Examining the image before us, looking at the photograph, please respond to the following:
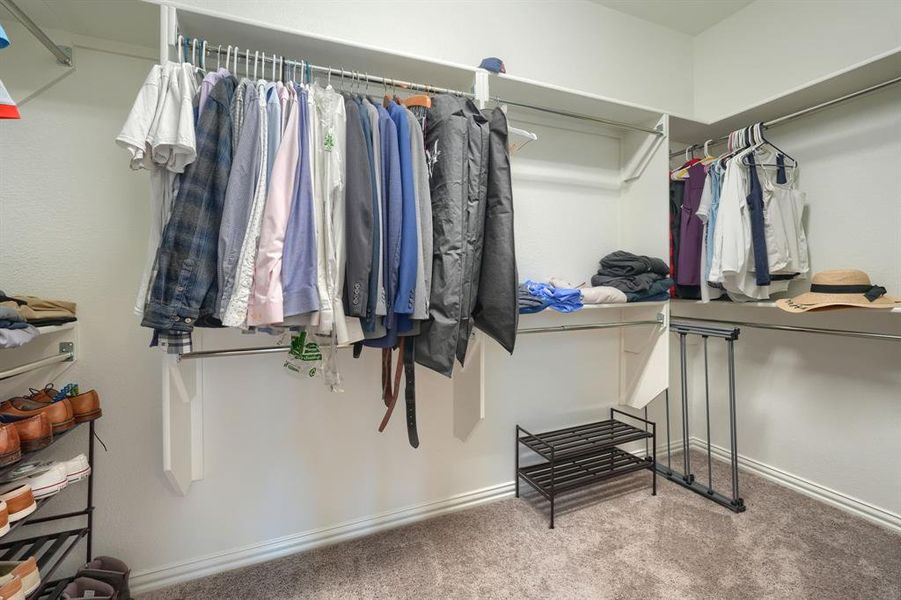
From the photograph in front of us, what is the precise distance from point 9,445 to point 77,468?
12.1 inches

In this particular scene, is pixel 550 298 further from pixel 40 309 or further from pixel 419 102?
pixel 40 309

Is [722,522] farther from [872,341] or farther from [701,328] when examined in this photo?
[872,341]

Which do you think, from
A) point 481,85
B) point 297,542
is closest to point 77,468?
point 297,542

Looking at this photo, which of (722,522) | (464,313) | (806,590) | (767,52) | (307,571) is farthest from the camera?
(767,52)

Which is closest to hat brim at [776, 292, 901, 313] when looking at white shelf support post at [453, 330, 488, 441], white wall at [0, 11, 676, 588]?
white wall at [0, 11, 676, 588]

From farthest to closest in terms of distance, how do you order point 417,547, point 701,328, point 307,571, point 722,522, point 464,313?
point 701,328
point 722,522
point 417,547
point 307,571
point 464,313

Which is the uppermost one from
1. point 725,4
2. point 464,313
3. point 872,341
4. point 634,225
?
point 725,4

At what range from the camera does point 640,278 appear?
6.38 ft

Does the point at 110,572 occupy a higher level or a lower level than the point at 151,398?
lower

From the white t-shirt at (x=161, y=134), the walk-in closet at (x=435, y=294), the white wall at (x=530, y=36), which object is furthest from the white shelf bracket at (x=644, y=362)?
the white t-shirt at (x=161, y=134)

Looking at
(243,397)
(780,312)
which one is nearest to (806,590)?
(780,312)

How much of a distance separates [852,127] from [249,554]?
3311 mm

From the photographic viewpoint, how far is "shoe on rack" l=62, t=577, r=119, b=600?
1.23m

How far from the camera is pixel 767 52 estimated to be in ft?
6.98
